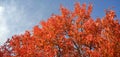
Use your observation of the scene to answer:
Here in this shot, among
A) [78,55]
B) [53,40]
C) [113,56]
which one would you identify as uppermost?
[53,40]

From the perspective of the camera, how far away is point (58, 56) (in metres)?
33.8

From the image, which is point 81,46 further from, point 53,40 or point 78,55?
point 53,40

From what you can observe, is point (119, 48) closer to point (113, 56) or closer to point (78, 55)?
point (113, 56)

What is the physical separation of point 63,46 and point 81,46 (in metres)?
2.03

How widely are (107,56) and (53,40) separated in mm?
6781

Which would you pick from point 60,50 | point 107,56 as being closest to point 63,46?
point 60,50

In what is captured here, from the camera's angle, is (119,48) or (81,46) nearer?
(119,48)

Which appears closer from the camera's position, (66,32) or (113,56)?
(113,56)

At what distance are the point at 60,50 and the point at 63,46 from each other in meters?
0.71

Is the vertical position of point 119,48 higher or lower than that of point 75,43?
lower

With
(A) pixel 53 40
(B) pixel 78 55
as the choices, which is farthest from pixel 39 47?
(B) pixel 78 55

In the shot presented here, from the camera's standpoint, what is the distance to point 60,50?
34062 mm

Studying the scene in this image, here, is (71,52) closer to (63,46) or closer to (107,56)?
(63,46)

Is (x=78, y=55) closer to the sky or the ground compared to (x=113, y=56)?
closer to the sky
